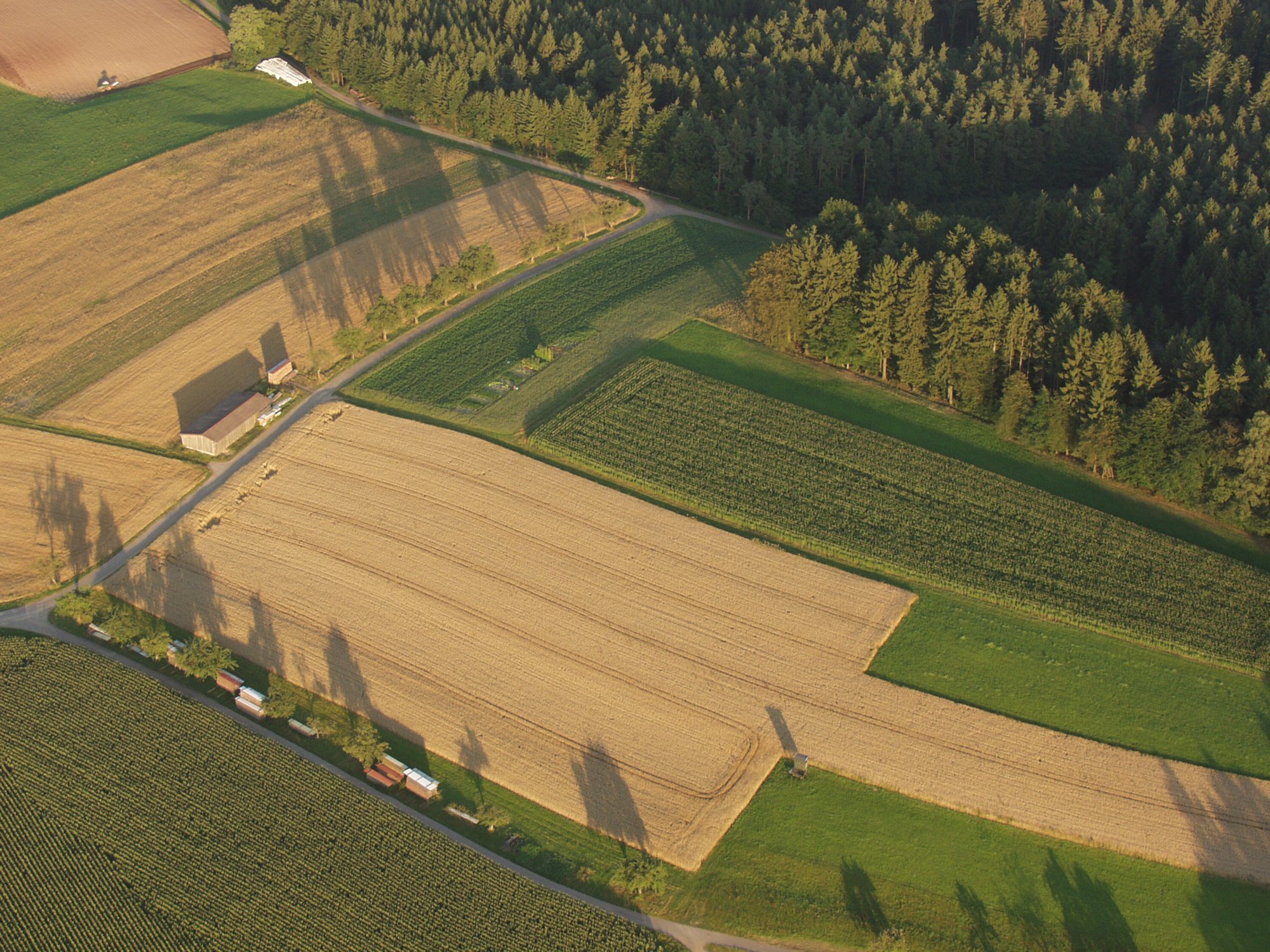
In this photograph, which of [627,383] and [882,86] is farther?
[882,86]

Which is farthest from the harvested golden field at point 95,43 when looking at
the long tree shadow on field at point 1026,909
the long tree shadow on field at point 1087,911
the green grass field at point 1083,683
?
the long tree shadow on field at point 1087,911

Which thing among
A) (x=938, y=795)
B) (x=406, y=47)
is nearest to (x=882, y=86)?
(x=406, y=47)

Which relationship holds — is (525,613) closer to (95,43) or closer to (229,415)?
(229,415)

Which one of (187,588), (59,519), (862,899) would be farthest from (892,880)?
(59,519)

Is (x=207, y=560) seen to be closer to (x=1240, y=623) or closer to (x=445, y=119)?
(x=1240, y=623)

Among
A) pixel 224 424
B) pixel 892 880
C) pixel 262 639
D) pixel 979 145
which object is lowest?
pixel 892 880

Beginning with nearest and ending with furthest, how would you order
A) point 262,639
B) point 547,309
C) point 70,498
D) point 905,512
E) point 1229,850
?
point 1229,850 → point 262,639 → point 905,512 → point 70,498 → point 547,309
